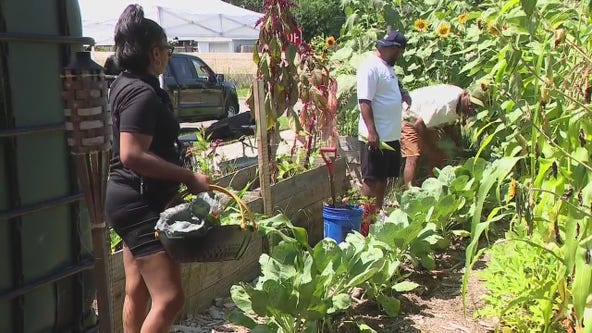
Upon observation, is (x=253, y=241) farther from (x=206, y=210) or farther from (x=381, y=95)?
(x=206, y=210)

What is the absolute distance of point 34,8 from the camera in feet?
5.51

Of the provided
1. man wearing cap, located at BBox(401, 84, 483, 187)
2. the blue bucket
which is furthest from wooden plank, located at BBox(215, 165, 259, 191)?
man wearing cap, located at BBox(401, 84, 483, 187)

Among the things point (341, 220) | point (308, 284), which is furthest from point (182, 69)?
point (308, 284)

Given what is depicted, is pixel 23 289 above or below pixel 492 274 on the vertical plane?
above

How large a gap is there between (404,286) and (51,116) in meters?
2.75

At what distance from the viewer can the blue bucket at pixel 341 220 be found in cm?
524

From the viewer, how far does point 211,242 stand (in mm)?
2689

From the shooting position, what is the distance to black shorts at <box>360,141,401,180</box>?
216 inches

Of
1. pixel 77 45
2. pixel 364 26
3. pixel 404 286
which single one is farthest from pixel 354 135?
pixel 77 45

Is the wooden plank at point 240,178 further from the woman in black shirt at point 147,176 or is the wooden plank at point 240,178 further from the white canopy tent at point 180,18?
the white canopy tent at point 180,18

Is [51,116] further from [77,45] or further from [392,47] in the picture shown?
[392,47]

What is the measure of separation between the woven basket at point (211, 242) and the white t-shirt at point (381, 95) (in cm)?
278

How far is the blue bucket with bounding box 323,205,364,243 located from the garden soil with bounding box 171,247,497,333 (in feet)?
2.85

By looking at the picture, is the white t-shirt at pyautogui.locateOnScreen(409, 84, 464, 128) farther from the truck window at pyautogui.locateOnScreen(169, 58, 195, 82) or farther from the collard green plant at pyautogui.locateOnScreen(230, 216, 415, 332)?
the truck window at pyautogui.locateOnScreen(169, 58, 195, 82)
